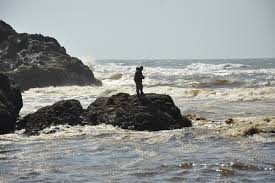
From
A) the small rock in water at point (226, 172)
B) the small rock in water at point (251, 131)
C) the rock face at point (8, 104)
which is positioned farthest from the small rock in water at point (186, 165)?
the rock face at point (8, 104)

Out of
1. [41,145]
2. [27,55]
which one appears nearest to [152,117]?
[41,145]

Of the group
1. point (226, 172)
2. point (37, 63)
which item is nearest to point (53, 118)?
point (226, 172)

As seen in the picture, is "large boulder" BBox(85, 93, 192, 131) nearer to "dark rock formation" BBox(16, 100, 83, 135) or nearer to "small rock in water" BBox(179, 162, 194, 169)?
"dark rock formation" BBox(16, 100, 83, 135)

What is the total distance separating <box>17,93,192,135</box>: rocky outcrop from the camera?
56.0ft

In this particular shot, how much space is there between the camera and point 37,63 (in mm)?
49062

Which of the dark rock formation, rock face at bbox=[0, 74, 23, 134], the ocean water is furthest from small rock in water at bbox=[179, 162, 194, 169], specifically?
rock face at bbox=[0, 74, 23, 134]

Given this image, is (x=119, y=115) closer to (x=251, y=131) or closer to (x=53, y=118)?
(x=53, y=118)

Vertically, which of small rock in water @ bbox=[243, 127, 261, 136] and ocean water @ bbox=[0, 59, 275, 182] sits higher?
small rock in water @ bbox=[243, 127, 261, 136]

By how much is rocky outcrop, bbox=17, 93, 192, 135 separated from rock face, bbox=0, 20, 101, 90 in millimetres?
26145

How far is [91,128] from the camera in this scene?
17.1 meters

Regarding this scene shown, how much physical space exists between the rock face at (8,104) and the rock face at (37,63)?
2342 cm

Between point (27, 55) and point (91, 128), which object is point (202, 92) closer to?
point (91, 128)

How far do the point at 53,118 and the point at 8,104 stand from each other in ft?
7.94

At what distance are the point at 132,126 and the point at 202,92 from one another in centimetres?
1710
